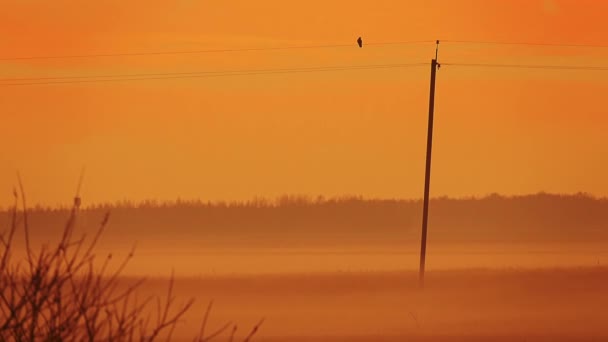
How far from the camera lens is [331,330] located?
2977cm

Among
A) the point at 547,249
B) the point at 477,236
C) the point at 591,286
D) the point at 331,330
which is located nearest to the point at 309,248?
the point at 477,236

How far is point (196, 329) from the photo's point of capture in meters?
29.7

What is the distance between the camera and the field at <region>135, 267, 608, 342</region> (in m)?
28.6

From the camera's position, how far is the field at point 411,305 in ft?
93.9

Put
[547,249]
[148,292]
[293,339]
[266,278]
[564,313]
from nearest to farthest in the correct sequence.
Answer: [293,339], [564,313], [148,292], [266,278], [547,249]

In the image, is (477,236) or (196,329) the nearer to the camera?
(196,329)

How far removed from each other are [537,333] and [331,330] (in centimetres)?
457

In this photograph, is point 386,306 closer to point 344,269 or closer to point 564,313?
point 564,313

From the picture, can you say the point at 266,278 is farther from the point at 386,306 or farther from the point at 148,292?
the point at 386,306

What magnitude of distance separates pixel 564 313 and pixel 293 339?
9.43 metres

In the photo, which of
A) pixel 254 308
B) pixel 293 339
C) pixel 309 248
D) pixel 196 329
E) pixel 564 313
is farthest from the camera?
pixel 309 248

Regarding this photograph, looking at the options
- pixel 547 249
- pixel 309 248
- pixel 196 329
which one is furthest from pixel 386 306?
pixel 309 248

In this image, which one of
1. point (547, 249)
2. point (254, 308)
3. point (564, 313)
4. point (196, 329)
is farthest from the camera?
point (547, 249)

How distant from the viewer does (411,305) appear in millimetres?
35344
